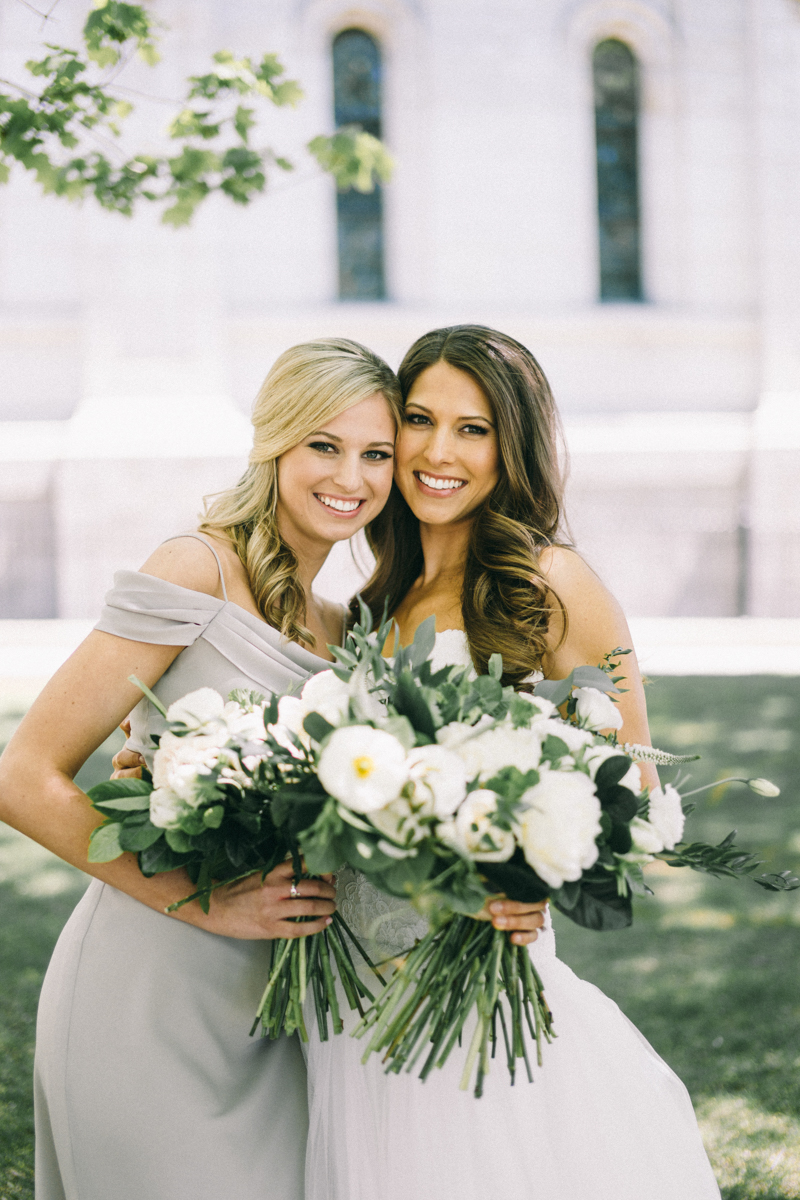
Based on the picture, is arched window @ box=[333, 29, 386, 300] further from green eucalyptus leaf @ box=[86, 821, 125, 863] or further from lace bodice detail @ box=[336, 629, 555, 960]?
green eucalyptus leaf @ box=[86, 821, 125, 863]

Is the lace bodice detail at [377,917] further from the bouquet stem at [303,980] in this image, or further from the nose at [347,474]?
the nose at [347,474]

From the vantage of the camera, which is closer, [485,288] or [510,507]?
[510,507]

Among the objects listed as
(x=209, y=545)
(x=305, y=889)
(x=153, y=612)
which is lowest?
(x=305, y=889)

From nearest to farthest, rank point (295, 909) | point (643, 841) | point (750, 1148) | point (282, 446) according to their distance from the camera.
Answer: point (643, 841) → point (295, 909) → point (282, 446) → point (750, 1148)

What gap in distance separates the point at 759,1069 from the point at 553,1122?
292 centimetres

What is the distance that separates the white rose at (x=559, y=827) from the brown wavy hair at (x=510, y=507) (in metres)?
1.14

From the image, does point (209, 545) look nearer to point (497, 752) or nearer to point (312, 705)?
point (312, 705)

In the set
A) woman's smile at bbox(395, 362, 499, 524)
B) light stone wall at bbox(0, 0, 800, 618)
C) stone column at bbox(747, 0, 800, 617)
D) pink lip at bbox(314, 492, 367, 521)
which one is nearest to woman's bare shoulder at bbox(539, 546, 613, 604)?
woman's smile at bbox(395, 362, 499, 524)

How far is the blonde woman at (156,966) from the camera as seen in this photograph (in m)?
2.30

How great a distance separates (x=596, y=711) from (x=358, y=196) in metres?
11.8

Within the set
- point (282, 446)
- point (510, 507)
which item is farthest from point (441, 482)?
point (282, 446)

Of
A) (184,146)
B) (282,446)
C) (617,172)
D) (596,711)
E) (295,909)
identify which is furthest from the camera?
(617,172)

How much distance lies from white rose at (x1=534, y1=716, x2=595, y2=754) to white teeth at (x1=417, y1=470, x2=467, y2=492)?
1.31 m

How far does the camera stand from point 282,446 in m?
2.80
